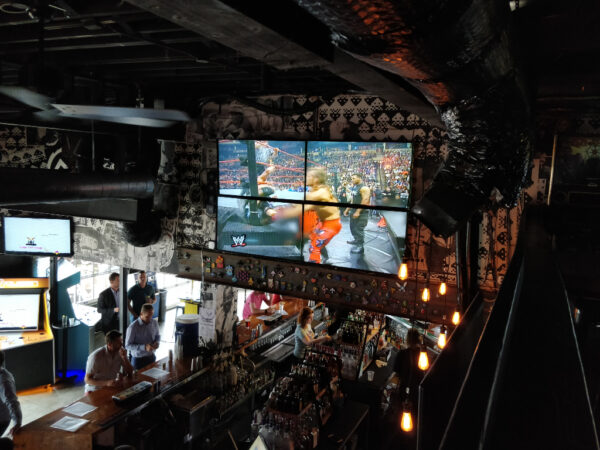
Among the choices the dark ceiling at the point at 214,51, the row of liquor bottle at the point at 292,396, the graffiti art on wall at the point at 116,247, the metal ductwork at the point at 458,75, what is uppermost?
the dark ceiling at the point at 214,51

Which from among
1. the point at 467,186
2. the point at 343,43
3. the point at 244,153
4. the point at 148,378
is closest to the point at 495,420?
the point at 343,43

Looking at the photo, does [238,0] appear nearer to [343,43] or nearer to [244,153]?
[343,43]

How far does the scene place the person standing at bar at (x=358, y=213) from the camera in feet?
17.4

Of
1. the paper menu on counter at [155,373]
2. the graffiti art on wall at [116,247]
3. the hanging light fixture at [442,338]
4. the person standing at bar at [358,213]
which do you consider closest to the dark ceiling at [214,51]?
the person standing at bar at [358,213]

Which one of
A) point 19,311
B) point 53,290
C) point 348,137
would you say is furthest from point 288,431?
point 53,290

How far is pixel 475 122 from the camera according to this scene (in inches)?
80.7

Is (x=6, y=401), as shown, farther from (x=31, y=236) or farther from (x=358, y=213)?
(x=358, y=213)

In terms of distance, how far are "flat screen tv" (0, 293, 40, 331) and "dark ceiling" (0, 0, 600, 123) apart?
3.82 meters

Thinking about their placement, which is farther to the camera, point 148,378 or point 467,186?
point 148,378

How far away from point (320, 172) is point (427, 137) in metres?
1.39

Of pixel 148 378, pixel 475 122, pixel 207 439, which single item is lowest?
pixel 207 439

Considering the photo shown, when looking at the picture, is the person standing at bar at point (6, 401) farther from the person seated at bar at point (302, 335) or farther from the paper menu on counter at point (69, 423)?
the person seated at bar at point (302, 335)

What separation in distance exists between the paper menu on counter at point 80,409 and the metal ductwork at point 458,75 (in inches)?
152

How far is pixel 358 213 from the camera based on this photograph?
5.36 meters
